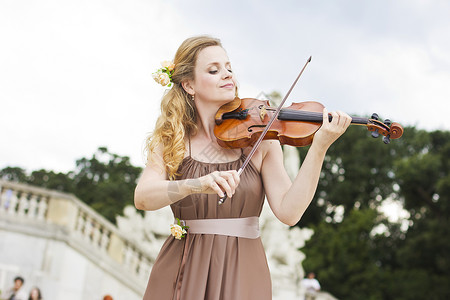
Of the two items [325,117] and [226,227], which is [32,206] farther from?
[325,117]

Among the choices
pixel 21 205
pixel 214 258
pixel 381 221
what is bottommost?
pixel 214 258

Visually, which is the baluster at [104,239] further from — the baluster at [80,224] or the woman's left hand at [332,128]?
the woman's left hand at [332,128]

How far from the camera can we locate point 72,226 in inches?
453

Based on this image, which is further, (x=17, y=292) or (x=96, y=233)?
(x=96, y=233)

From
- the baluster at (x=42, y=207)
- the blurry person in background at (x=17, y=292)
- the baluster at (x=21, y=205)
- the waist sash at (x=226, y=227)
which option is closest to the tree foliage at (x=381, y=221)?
the baluster at (x=42, y=207)

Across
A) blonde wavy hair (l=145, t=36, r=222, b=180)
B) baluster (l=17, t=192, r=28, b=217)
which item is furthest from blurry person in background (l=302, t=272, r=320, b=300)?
blonde wavy hair (l=145, t=36, r=222, b=180)

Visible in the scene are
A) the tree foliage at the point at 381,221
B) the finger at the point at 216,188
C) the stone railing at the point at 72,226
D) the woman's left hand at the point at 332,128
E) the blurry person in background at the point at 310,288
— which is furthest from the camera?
the tree foliage at the point at 381,221

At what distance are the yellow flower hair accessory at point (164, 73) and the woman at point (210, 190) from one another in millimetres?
65

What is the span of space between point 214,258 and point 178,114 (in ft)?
2.13

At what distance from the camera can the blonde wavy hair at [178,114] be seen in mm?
2332

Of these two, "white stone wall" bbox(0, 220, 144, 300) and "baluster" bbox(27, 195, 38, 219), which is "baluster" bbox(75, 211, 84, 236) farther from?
"baluster" bbox(27, 195, 38, 219)

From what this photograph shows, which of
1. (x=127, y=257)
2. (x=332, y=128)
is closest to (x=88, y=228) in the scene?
(x=127, y=257)

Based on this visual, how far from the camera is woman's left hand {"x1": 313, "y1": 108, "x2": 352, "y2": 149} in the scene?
82.0 inches

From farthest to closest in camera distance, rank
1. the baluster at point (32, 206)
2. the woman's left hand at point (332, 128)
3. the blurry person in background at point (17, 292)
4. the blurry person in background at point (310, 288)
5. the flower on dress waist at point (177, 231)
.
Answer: the blurry person in background at point (310, 288) < the baluster at point (32, 206) < the blurry person in background at point (17, 292) < the flower on dress waist at point (177, 231) < the woman's left hand at point (332, 128)
